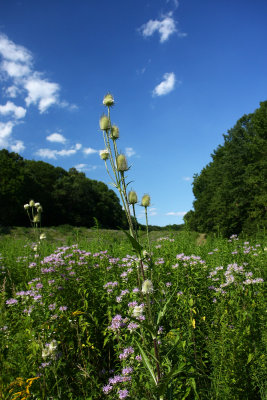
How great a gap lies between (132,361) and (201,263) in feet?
5.80

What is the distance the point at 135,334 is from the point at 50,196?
30.3 meters

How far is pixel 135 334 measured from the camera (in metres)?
2.52

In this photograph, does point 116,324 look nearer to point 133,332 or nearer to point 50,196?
point 133,332

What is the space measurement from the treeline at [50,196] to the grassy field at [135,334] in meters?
20.8

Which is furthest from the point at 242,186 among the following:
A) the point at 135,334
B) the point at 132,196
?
the point at 132,196

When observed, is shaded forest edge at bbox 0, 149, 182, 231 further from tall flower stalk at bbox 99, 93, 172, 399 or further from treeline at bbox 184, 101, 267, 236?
tall flower stalk at bbox 99, 93, 172, 399

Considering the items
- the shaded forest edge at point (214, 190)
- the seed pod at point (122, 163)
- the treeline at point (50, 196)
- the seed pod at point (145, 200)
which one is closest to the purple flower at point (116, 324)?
the seed pod at point (145, 200)

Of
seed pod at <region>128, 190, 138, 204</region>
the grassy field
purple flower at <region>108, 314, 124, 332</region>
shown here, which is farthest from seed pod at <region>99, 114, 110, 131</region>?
purple flower at <region>108, 314, 124, 332</region>

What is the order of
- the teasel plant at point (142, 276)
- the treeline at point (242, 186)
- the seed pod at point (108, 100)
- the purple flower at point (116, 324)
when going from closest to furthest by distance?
the teasel plant at point (142, 276), the seed pod at point (108, 100), the purple flower at point (116, 324), the treeline at point (242, 186)

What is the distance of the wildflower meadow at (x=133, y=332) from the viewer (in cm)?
195

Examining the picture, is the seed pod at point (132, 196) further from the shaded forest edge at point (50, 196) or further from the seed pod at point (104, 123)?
the shaded forest edge at point (50, 196)

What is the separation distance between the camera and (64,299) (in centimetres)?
322

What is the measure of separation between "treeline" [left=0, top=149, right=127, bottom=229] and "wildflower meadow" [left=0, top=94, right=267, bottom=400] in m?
20.8

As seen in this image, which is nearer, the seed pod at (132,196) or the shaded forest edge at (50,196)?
the seed pod at (132,196)
